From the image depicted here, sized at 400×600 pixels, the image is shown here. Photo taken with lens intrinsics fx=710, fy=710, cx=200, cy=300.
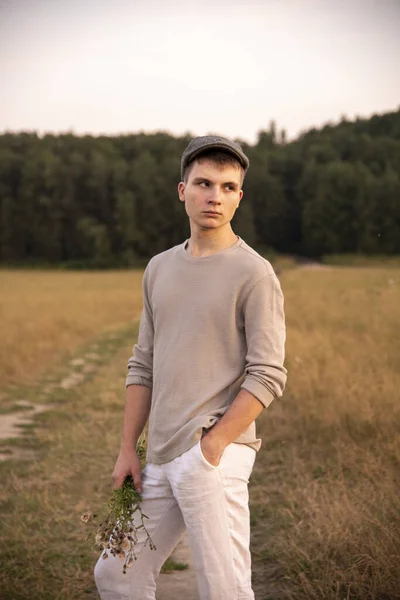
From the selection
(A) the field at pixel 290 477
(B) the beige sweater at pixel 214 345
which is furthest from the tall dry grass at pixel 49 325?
(B) the beige sweater at pixel 214 345

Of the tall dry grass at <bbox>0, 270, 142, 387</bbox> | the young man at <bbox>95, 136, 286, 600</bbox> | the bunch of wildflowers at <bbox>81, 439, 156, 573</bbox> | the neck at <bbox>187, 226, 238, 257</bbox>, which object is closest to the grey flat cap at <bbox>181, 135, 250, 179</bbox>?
the young man at <bbox>95, 136, 286, 600</bbox>

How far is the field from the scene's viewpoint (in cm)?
349

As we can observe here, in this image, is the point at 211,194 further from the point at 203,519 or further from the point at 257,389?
the point at 203,519

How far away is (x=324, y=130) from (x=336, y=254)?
26953mm

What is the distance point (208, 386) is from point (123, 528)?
1.78ft

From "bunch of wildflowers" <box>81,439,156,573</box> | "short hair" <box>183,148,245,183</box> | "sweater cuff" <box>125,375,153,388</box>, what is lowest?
"bunch of wildflowers" <box>81,439,156,573</box>

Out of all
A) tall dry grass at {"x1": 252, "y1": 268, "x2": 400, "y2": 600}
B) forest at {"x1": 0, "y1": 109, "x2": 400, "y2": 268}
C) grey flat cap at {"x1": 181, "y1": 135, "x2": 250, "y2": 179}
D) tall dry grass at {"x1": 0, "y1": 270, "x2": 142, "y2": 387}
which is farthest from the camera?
forest at {"x1": 0, "y1": 109, "x2": 400, "y2": 268}

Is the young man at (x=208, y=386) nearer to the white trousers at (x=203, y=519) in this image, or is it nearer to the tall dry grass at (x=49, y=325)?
the white trousers at (x=203, y=519)

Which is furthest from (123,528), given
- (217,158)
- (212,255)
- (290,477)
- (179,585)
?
(290,477)

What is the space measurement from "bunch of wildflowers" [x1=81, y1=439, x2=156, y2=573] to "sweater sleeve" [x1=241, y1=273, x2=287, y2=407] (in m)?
0.55

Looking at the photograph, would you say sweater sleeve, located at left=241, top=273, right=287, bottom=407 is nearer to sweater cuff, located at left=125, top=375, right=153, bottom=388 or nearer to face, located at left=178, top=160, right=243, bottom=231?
face, located at left=178, top=160, right=243, bottom=231

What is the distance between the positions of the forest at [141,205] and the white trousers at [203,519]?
64488 mm

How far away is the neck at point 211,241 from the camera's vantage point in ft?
7.54

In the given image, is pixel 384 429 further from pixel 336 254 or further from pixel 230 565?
pixel 336 254
